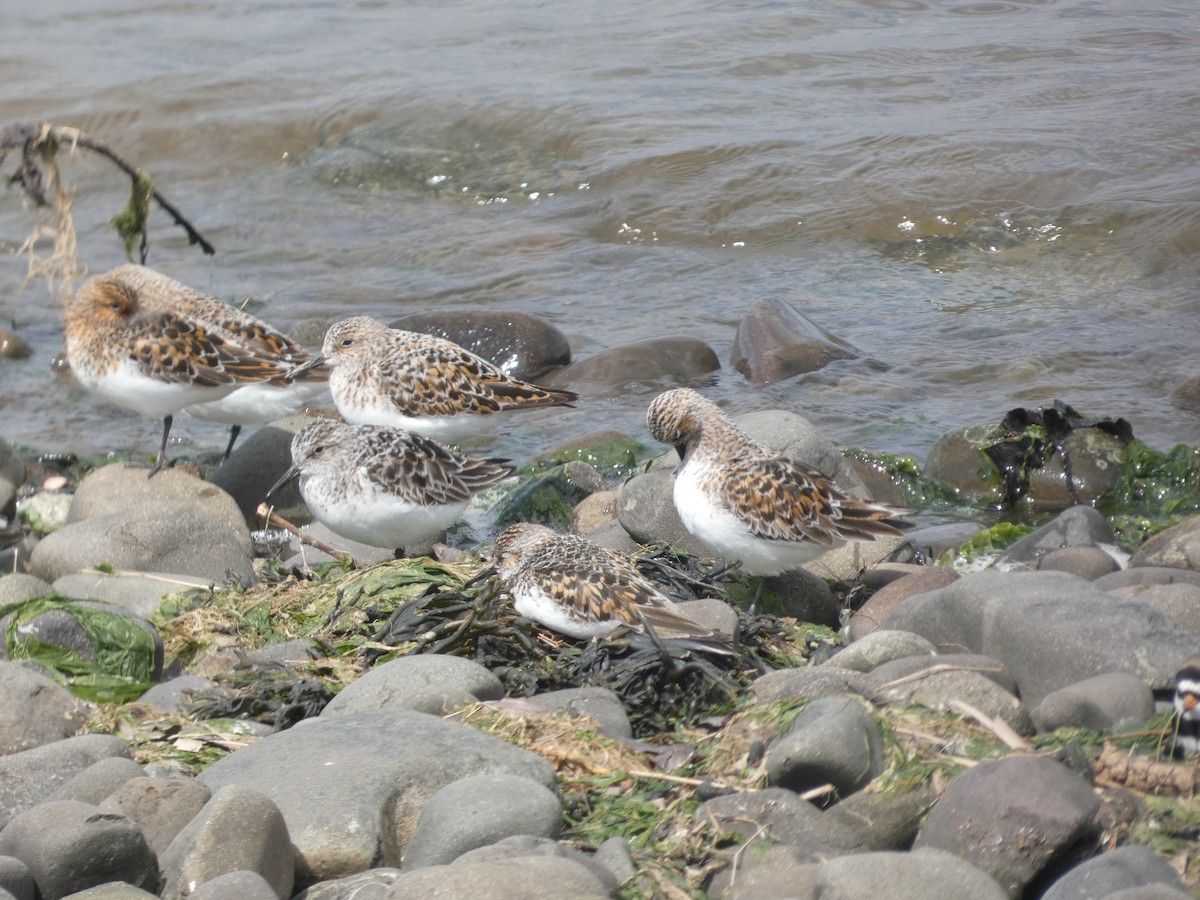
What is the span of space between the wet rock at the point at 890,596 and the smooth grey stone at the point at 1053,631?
22.8 inches

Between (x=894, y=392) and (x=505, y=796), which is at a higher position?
(x=505, y=796)

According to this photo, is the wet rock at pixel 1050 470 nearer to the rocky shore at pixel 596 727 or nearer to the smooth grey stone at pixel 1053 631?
the rocky shore at pixel 596 727

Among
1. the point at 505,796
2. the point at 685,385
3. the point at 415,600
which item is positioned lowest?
the point at 685,385

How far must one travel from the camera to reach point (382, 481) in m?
6.91

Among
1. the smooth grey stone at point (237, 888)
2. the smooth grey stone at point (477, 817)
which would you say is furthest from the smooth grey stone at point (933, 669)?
the smooth grey stone at point (237, 888)

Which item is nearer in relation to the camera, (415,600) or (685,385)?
(415,600)

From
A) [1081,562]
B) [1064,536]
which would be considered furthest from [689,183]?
[1081,562]

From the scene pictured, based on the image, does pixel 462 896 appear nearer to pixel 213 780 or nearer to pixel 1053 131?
pixel 213 780

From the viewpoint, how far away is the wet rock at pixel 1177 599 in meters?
5.43

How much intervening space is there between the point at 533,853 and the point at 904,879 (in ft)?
3.05

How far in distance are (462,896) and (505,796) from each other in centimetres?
57

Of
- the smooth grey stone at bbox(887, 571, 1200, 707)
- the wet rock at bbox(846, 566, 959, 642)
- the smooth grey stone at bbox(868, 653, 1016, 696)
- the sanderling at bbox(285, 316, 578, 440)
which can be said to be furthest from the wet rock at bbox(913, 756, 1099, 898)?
the sanderling at bbox(285, 316, 578, 440)

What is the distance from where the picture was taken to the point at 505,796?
395cm

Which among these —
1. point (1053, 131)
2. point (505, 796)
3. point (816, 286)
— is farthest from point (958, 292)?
point (505, 796)
